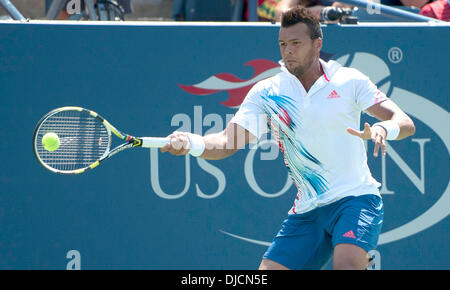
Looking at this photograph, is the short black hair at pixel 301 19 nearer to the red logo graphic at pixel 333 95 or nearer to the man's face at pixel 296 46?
the man's face at pixel 296 46

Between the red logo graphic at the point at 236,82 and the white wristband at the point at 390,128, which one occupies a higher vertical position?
the red logo graphic at the point at 236,82

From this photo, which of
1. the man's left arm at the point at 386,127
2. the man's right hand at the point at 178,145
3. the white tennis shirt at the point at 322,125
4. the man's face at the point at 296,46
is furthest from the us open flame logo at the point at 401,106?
the man's right hand at the point at 178,145

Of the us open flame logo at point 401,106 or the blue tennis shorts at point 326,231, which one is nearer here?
the blue tennis shorts at point 326,231

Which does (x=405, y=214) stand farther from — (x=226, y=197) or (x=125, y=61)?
(x=125, y=61)

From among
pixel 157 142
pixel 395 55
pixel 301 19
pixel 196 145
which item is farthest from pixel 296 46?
pixel 395 55

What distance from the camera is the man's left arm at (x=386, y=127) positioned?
11.3 ft

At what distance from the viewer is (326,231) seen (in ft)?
12.8

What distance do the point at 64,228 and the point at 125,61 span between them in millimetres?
1173

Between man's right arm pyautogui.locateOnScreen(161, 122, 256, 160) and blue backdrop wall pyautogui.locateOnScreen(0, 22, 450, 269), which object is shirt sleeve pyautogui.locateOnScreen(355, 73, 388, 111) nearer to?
man's right arm pyautogui.locateOnScreen(161, 122, 256, 160)

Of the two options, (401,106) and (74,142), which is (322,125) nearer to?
(401,106)

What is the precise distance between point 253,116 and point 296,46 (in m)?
0.43

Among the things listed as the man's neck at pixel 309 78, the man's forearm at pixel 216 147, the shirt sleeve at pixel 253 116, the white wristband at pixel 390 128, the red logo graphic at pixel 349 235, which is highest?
the man's neck at pixel 309 78
